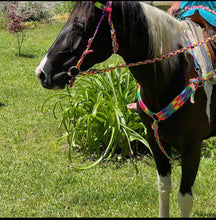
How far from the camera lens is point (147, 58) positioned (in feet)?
7.44

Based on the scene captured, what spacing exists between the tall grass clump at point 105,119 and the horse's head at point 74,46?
196cm

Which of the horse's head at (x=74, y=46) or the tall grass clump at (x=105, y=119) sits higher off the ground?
the horse's head at (x=74, y=46)

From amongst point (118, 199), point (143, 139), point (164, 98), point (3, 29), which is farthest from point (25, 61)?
point (164, 98)

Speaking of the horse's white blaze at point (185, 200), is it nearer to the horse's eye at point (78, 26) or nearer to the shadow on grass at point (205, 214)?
the shadow on grass at point (205, 214)

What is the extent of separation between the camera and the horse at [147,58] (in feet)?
7.00

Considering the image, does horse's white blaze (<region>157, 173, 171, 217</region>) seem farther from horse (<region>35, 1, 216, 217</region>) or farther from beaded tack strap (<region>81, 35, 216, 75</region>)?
beaded tack strap (<region>81, 35, 216, 75</region>)

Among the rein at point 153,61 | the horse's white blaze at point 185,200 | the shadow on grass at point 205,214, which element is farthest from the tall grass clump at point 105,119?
the rein at point 153,61

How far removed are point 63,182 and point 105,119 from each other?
3.06 ft

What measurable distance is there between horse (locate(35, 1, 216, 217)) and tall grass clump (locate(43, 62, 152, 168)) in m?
1.61

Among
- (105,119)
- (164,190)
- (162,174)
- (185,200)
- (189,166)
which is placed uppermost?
(189,166)

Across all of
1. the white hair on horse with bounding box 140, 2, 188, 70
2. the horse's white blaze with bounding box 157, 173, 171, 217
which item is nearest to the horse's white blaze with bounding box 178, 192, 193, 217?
the horse's white blaze with bounding box 157, 173, 171, 217

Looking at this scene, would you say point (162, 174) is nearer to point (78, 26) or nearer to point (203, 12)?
point (203, 12)

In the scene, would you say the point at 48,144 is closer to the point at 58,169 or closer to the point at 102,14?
the point at 58,169

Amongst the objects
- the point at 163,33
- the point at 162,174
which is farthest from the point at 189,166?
the point at 163,33
